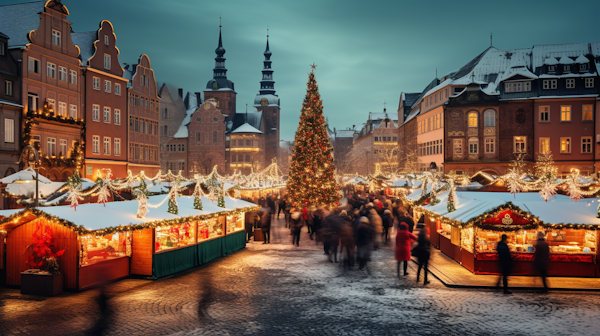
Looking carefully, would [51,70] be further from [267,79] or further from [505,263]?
[267,79]

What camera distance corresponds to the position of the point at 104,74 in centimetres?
4056

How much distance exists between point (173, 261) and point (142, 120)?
36757mm

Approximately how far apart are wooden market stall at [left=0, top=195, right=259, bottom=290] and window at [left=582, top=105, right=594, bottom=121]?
39.7 meters

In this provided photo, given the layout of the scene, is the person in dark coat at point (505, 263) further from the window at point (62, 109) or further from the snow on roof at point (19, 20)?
the window at point (62, 109)

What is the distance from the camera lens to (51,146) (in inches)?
1358

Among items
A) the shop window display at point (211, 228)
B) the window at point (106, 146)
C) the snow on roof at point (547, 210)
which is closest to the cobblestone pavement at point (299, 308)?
the shop window display at point (211, 228)

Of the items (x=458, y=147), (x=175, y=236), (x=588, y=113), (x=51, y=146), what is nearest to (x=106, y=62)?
(x=51, y=146)

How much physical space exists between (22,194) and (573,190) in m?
23.5

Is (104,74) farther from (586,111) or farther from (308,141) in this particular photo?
(586,111)

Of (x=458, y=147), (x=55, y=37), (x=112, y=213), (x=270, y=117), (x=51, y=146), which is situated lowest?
(x=112, y=213)

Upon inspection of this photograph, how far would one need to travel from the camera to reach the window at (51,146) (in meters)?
34.1

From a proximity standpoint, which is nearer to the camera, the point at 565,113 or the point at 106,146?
the point at 106,146

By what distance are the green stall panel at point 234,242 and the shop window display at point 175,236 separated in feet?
8.09

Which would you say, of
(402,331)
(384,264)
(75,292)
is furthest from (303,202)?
(402,331)
